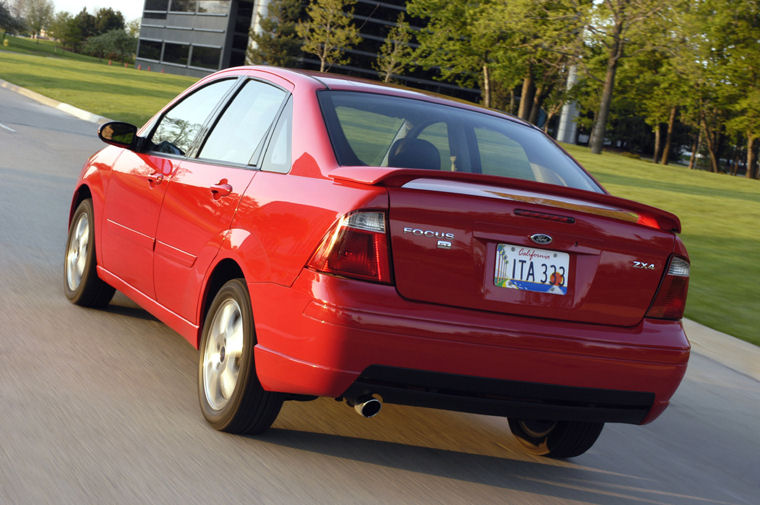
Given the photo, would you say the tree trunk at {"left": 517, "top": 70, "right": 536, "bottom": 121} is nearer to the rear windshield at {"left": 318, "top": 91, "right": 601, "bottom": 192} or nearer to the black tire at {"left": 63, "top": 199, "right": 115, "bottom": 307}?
the black tire at {"left": 63, "top": 199, "right": 115, "bottom": 307}

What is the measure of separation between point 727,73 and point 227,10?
47.9m

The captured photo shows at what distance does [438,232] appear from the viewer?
148 inches

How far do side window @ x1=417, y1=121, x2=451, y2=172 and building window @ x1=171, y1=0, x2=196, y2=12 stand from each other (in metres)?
91.6

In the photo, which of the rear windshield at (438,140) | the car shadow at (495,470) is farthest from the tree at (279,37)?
the car shadow at (495,470)

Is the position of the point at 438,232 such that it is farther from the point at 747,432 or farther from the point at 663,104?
the point at 663,104

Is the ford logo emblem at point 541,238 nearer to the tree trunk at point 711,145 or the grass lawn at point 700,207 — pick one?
the grass lawn at point 700,207

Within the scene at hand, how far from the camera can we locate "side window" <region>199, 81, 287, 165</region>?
4691 millimetres

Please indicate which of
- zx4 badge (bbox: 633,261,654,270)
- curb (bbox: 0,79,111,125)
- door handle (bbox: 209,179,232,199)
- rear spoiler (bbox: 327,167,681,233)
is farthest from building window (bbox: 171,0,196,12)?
zx4 badge (bbox: 633,261,654,270)

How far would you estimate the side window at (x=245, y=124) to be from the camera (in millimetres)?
4691

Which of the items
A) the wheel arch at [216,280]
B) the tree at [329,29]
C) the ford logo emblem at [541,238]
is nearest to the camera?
the ford logo emblem at [541,238]

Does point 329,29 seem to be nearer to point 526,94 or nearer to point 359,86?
point 526,94

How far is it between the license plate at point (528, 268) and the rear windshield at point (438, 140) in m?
0.73

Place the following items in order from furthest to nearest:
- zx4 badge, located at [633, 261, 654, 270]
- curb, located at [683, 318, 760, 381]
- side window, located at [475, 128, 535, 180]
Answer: curb, located at [683, 318, 760, 381] → side window, located at [475, 128, 535, 180] → zx4 badge, located at [633, 261, 654, 270]

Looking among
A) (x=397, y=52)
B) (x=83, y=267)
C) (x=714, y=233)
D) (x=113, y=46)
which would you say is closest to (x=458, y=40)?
(x=397, y=52)
